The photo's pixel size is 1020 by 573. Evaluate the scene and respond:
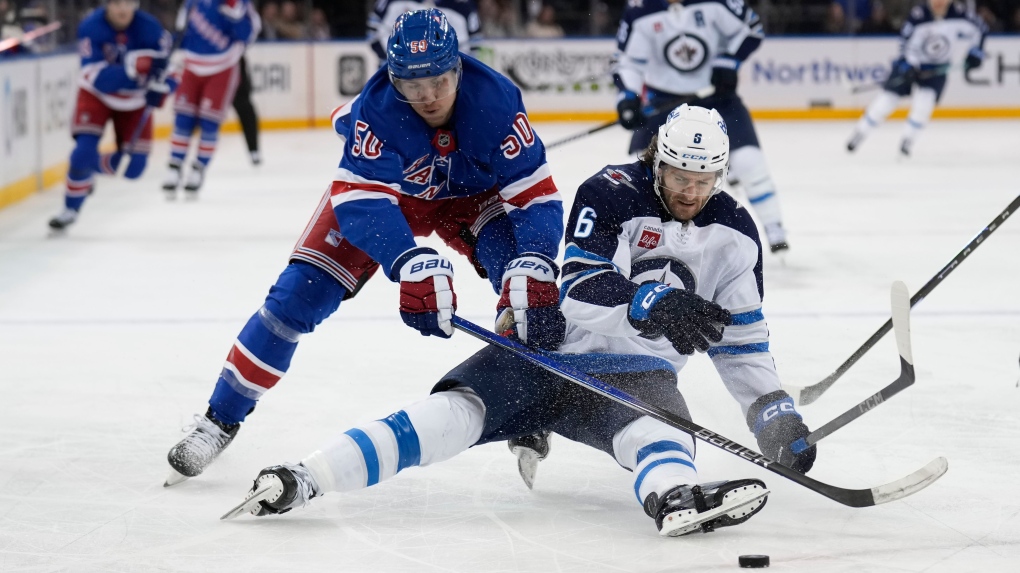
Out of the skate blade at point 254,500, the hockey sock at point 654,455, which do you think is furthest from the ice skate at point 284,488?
the hockey sock at point 654,455

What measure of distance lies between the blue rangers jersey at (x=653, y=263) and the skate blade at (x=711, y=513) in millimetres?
356

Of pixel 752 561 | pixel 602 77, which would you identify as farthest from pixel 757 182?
pixel 602 77

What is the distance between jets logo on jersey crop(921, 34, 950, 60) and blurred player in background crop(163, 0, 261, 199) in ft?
15.6

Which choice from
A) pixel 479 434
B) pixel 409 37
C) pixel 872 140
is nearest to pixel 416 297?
pixel 479 434

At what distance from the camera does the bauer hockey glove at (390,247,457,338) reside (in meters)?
2.38

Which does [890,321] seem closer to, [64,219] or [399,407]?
[399,407]

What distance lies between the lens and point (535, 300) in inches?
96.1

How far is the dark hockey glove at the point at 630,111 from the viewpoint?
552 cm

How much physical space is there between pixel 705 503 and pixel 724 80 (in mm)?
3285

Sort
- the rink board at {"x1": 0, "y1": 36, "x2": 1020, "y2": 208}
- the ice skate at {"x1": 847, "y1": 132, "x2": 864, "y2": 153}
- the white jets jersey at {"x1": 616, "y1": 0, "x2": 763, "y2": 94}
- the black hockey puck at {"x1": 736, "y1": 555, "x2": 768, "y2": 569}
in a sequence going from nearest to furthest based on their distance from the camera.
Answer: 1. the black hockey puck at {"x1": 736, "y1": 555, "x2": 768, "y2": 569}
2. the white jets jersey at {"x1": 616, "y1": 0, "x2": 763, "y2": 94}
3. the ice skate at {"x1": 847, "y1": 132, "x2": 864, "y2": 153}
4. the rink board at {"x1": 0, "y1": 36, "x2": 1020, "y2": 208}

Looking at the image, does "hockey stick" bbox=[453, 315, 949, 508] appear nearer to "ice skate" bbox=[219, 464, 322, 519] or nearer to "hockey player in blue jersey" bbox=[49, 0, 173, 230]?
"ice skate" bbox=[219, 464, 322, 519]

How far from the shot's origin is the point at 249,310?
444 centimetres

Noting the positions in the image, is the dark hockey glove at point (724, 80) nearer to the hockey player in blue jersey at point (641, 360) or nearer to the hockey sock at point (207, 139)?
the hockey player in blue jersey at point (641, 360)

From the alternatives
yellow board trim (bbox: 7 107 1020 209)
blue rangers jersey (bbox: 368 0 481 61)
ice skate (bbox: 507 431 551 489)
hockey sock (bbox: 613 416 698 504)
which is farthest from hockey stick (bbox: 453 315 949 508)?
yellow board trim (bbox: 7 107 1020 209)
